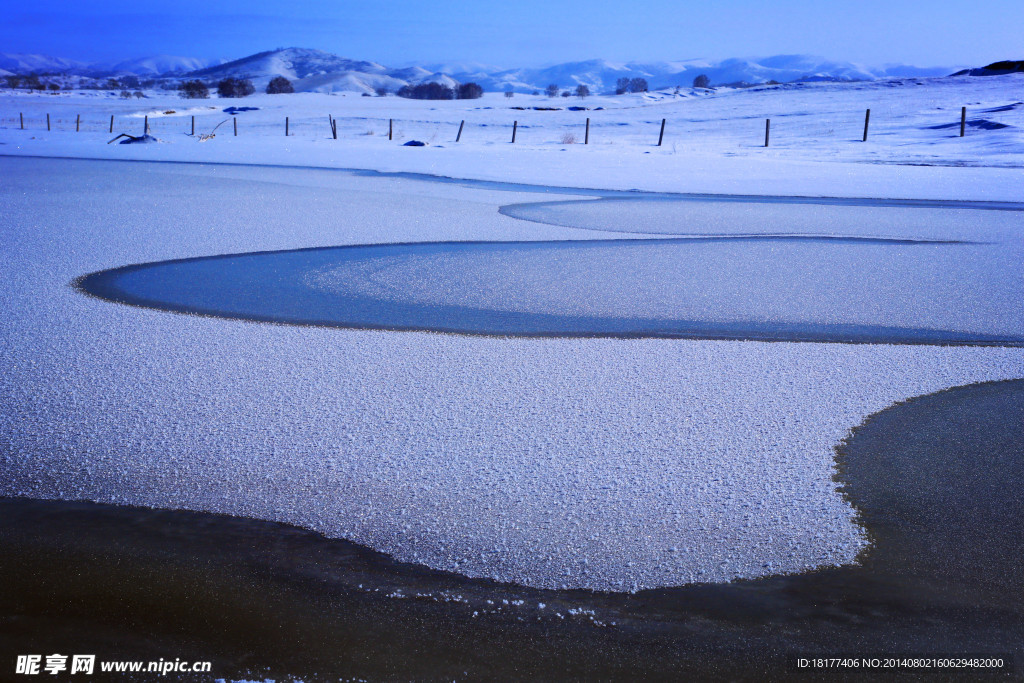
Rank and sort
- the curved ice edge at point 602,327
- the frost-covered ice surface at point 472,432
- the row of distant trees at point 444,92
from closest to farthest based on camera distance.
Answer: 1. the frost-covered ice surface at point 472,432
2. the curved ice edge at point 602,327
3. the row of distant trees at point 444,92

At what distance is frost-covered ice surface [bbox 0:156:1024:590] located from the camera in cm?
311

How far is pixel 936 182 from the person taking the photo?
16.8m

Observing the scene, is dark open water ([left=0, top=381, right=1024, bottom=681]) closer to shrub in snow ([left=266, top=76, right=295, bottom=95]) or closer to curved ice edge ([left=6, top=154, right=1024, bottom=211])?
curved ice edge ([left=6, top=154, right=1024, bottom=211])

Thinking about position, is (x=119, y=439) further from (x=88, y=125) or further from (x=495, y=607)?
(x=88, y=125)

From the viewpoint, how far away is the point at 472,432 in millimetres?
3979

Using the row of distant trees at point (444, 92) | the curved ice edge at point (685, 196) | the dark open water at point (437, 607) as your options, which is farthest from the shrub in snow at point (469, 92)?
the dark open water at point (437, 607)

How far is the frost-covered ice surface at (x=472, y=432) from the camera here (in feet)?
10.2

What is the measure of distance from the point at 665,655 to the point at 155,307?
16.0 feet

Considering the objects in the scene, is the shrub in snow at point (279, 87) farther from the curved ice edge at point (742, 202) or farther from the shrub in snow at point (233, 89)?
the curved ice edge at point (742, 202)

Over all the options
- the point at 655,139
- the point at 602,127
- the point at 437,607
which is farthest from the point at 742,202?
the point at 602,127

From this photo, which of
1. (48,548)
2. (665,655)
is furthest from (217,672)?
(665,655)

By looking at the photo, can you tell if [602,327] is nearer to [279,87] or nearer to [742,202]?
[742,202]

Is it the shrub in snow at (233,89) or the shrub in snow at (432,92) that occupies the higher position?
the shrub in snow at (432,92)

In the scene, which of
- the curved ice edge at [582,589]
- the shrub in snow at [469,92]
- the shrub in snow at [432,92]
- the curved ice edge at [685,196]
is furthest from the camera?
the shrub in snow at [432,92]
